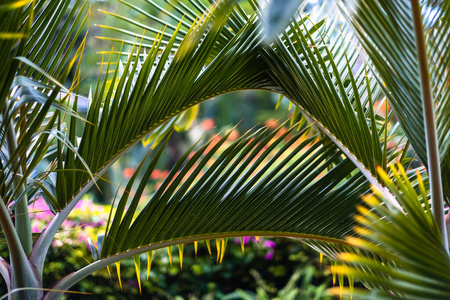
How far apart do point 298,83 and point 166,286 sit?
2.01 metres

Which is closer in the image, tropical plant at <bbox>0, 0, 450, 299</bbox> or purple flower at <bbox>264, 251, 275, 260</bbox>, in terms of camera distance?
tropical plant at <bbox>0, 0, 450, 299</bbox>

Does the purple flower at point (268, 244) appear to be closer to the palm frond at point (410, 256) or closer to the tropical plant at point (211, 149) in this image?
the tropical plant at point (211, 149)

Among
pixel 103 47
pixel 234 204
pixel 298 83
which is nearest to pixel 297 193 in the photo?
pixel 234 204

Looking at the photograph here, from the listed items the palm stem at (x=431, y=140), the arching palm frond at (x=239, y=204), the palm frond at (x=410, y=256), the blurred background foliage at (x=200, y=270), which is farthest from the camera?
the blurred background foliage at (x=200, y=270)

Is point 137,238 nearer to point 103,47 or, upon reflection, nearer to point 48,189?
point 48,189

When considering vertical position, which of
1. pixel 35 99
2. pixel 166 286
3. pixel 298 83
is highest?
pixel 298 83

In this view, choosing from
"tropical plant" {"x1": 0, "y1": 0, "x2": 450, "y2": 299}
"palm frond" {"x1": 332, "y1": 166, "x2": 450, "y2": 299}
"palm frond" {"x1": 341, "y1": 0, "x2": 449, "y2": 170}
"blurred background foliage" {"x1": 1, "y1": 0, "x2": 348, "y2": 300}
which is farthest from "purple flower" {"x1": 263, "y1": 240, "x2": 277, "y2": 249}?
"palm frond" {"x1": 332, "y1": 166, "x2": 450, "y2": 299}

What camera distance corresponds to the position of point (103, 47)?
6512 millimetres

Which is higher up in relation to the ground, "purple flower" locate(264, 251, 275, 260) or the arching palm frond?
the arching palm frond

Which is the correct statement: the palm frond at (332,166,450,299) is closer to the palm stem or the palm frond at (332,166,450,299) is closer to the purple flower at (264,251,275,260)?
the palm stem

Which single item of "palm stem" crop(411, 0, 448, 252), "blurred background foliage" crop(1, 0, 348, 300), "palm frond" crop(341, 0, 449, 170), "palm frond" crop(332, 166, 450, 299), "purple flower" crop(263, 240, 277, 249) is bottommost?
"blurred background foliage" crop(1, 0, 348, 300)

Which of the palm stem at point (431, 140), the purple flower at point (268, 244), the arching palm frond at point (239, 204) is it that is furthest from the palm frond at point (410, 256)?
the purple flower at point (268, 244)

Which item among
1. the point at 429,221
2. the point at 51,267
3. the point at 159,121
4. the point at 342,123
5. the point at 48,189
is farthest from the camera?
the point at 51,267

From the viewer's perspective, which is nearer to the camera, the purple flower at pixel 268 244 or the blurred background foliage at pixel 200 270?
the blurred background foliage at pixel 200 270
